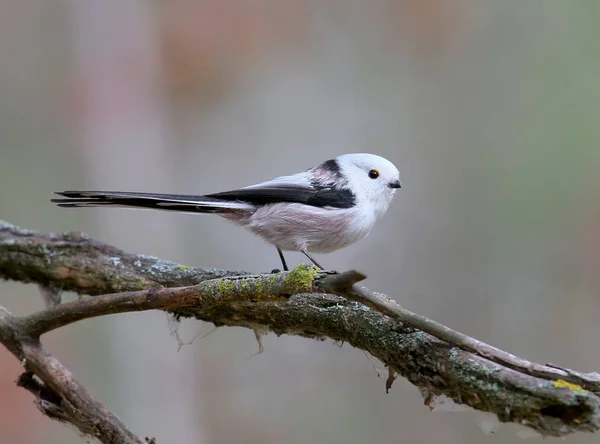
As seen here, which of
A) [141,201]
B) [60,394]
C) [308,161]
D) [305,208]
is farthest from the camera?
[308,161]

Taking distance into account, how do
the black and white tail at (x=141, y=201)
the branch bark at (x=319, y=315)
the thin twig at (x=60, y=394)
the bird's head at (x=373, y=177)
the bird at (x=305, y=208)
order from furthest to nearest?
1. the bird's head at (x=373, y=177)
2. the bird at (x=305, y=208)
3. the black and white tail at (x=141, y=201)
4. the thin twig at (x=60, y=394)
5. the branch bark at (x=319, y=315)

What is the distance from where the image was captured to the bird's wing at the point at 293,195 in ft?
5.59

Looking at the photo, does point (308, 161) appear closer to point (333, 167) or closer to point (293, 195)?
point (333, 167)

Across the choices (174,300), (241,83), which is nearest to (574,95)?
(241,83)

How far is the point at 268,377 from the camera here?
3295 millimetres

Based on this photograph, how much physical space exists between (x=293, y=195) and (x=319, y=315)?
51cm

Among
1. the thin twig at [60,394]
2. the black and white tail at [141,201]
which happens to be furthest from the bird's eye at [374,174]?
the thin twig at [60,394]

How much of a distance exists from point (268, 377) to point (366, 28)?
2.35 m

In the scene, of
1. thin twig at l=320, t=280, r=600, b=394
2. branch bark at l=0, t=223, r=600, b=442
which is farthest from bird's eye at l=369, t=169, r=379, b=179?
thin twig at l=320, t=280, r=600, b=394

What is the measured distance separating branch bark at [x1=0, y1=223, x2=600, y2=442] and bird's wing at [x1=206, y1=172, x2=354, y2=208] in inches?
9.7

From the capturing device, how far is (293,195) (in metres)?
1.71

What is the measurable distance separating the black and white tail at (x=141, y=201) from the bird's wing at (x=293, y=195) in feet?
0.19

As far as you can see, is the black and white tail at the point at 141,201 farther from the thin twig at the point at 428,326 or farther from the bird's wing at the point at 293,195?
the thin twig at the point at 428,326

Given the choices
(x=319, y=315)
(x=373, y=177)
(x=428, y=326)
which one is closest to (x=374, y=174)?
(x=373, y=177)
